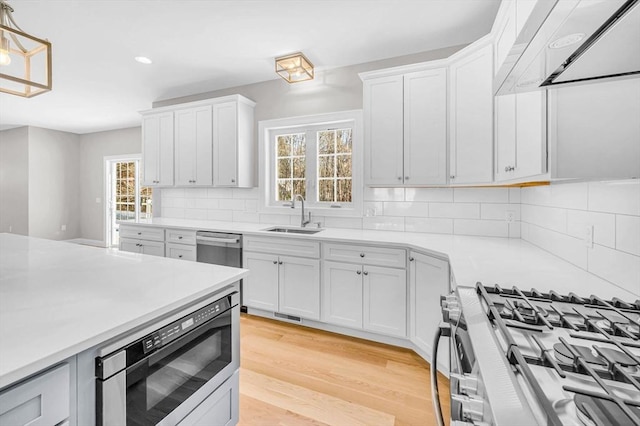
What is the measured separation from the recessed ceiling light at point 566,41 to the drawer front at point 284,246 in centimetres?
212

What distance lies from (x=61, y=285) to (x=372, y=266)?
1.96 metres

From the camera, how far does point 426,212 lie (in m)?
2.87

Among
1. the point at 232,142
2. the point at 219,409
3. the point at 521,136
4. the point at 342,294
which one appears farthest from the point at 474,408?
the point at 232,142

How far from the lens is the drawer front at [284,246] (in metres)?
2.68

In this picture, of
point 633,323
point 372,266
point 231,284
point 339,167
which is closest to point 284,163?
point 339,167

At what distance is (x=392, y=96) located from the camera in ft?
8.68

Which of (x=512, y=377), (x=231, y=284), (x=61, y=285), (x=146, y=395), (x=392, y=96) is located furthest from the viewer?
(x=392, y=96)

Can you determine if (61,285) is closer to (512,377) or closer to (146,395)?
(146,395)

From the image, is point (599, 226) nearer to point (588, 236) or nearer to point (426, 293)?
point (588, 236)

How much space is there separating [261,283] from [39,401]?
2244 mm

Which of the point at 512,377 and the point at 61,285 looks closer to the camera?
the point at 512,377

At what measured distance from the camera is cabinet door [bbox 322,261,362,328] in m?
2.53

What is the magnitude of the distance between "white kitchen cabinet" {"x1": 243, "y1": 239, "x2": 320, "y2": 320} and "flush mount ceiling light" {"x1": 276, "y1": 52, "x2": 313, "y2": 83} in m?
1.84

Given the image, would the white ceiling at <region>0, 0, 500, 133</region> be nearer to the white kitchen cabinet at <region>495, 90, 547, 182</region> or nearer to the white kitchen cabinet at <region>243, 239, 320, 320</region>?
the white kitchen cabinet at <region>495, 90, 547, 182</region>
